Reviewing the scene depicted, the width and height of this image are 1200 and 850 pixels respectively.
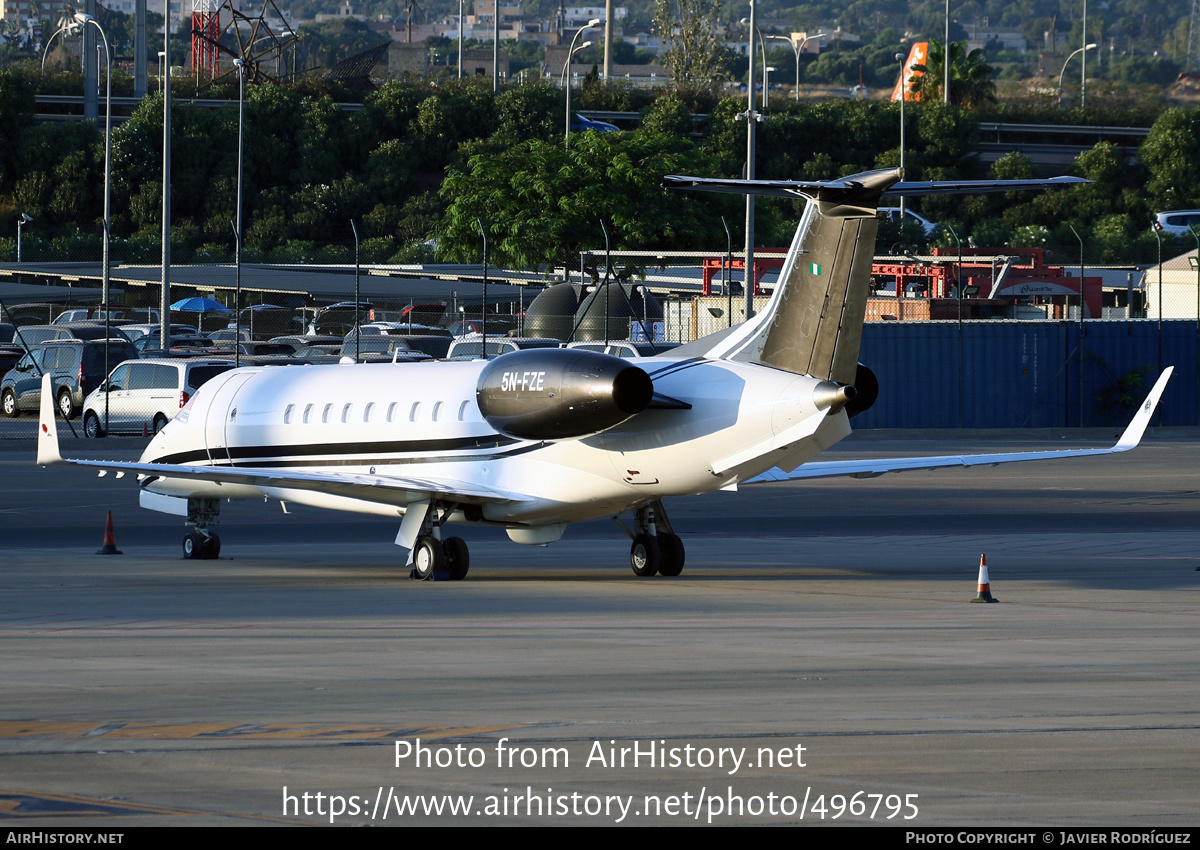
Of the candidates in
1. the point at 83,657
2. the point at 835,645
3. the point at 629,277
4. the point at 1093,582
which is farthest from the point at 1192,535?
the point at 629,277

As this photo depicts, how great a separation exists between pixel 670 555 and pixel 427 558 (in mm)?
2882

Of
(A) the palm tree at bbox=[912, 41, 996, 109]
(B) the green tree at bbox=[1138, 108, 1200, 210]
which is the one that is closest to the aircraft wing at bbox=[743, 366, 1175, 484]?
(B) the green tree at bbox=[1138, 108, 1200, 210]

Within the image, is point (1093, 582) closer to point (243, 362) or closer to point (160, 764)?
point (160, 764)

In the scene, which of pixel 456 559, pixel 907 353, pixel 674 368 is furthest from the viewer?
pixel 907 353

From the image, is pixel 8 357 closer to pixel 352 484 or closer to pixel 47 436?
pixel 47 436

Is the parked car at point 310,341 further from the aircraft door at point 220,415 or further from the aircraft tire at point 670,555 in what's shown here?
the aircraft tire at point 670,555

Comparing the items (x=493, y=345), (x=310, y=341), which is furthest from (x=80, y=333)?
(x=493, y=345)

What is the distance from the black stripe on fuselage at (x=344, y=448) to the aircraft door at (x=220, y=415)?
0.15 feet

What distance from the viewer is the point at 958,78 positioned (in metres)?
124

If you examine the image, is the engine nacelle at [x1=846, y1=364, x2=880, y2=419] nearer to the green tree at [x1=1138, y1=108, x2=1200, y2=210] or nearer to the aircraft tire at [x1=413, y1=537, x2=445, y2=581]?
the aircraft tire at [x1=413, y1=537, x2=445, y2=581]

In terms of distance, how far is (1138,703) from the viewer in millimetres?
11742

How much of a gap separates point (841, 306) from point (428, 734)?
30.1ft

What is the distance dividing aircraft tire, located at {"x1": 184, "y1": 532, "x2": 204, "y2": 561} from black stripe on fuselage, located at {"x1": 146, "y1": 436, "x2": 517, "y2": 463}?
4.04 ft

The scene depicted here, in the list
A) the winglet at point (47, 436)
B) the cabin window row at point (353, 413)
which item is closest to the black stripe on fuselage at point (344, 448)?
the cabin window row at point (353, 413)
